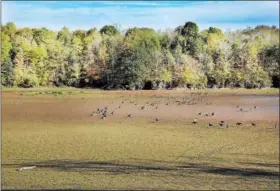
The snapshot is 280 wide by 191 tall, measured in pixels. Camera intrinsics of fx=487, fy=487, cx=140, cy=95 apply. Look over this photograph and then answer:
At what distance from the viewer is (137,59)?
58719 mm

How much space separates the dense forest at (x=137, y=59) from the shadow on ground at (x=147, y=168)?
44181 mm

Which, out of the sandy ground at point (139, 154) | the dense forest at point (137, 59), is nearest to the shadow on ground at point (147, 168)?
the sandy ground at point (139, 154)

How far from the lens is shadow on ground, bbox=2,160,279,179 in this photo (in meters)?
10.7

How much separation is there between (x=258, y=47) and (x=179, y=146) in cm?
5914

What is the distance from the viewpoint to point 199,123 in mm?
22484

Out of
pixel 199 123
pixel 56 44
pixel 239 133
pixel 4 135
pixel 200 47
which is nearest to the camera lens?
pixel 4 135

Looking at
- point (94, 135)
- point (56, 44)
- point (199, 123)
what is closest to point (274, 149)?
point (94, 135)

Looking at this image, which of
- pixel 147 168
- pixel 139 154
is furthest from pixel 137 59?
pixel 147 168

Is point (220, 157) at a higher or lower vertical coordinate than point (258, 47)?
lower

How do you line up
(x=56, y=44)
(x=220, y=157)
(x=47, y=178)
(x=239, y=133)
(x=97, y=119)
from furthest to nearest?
1. (x=56, y=44)
2. (x=97, y=119)
3. (x=239, y=133)
4. (x=220, y=157)
5. (x=47, y=178)

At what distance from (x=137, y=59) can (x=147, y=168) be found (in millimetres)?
47936

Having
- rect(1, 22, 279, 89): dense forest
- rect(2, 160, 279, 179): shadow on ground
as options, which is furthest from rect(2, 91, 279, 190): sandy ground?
rect(1, 22, 279, 89): dense forest

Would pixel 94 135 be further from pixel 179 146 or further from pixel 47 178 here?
pixel 47 178

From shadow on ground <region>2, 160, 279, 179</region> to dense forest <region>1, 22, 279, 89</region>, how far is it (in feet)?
145
